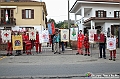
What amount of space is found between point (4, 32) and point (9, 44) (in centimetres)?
105

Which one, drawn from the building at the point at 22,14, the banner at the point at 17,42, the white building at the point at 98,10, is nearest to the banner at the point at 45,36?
the banner at the point at 17,42

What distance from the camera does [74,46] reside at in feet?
75.8

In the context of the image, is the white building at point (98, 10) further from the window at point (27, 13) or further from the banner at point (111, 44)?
the banner at point (111, 44)

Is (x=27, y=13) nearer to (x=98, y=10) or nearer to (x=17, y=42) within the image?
(x=98, y=10)

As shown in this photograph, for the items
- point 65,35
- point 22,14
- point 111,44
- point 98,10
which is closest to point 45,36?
point 65,35

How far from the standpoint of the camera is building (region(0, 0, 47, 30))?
36.5m

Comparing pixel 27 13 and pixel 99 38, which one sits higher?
pixel 27 13

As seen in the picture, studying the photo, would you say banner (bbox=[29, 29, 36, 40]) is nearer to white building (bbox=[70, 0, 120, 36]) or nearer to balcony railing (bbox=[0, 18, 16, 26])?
white building (bbox=[70, 0, 120, 36])

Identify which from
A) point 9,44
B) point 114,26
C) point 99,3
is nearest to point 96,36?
point 9,44

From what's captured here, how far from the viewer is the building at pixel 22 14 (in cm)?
3647

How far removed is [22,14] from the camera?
1448 inches

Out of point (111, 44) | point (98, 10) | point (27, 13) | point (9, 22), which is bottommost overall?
point (111, 44)

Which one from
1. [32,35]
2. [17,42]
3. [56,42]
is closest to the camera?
[17,42]

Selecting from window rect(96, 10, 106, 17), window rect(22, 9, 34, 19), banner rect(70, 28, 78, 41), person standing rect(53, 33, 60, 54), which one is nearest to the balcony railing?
window rect(22, 9, 34, 19)
